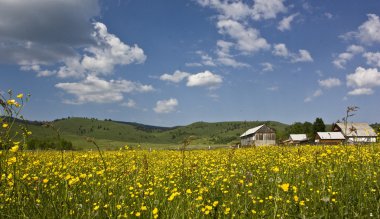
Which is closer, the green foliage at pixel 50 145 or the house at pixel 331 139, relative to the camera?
the green foliage at pixel 50 145

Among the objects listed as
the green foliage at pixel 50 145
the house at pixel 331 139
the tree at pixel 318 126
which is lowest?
the green foliage at pixel 50 145

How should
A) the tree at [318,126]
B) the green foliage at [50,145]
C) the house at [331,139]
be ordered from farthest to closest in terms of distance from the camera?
the tree at [318,126] < the house at [331,139] < the green foliage at [50,145]

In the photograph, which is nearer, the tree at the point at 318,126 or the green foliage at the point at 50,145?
the green foliage at the point at 50,145

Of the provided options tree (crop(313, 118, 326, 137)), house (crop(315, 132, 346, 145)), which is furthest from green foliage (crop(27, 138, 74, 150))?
tree (crop(313, 118, 326, 137))

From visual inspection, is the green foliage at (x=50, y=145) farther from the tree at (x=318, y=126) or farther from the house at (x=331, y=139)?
the tree at (x=318, y=126)

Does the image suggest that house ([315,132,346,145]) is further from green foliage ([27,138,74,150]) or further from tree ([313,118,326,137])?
green foliage ([27,138,74,150])

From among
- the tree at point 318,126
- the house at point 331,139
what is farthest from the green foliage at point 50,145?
the tree at point 318,126

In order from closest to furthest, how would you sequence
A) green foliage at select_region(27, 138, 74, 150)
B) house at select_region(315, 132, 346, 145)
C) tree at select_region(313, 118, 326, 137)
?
green foliage at select_region(27, 138, 74, 150) < house at select_region(315, 132, 346, 145) < tree at select_region(313, 118, 326, 137)

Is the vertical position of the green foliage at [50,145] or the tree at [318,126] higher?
the tree at [318,126]

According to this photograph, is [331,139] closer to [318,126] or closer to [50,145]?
[318,126]

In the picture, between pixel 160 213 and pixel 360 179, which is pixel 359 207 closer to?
pixel 360 179

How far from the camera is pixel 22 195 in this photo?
462cm

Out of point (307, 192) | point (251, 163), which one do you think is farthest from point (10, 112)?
point (251, 163)

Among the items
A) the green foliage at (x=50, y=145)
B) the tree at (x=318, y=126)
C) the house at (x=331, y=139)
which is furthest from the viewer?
the tree at (x=318, y=126)
